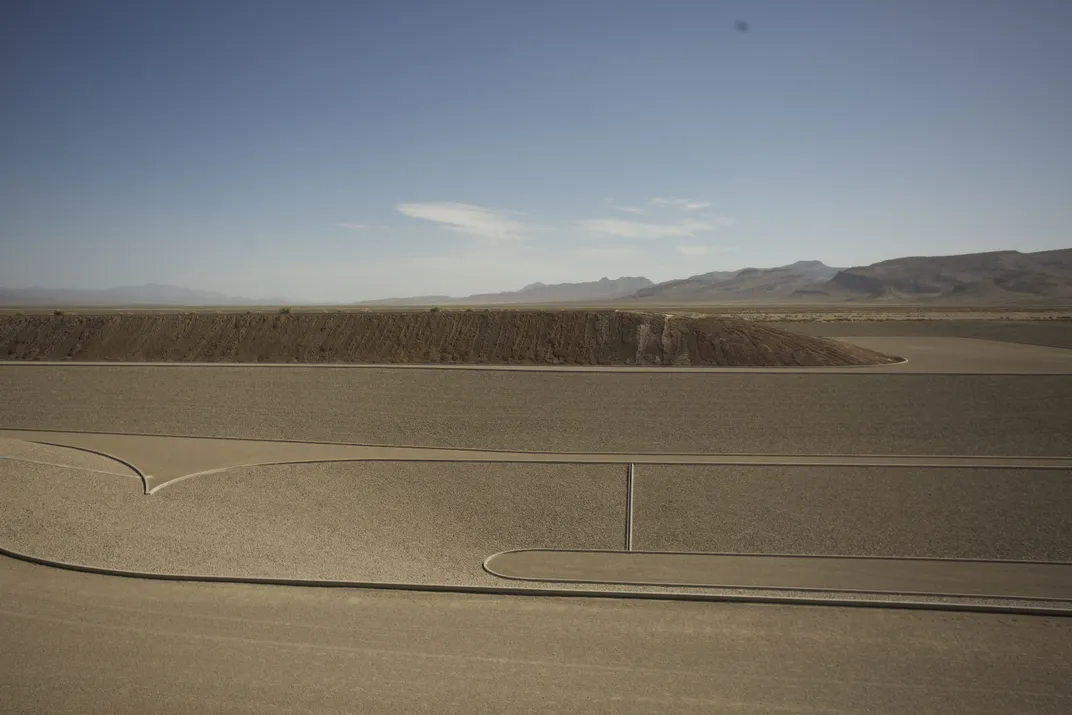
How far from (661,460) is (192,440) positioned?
47.2ft

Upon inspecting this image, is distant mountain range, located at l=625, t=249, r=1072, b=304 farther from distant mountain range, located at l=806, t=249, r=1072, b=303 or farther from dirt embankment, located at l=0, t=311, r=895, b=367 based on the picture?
dirt embankment, located at l=0, t=311, r=895, b=367

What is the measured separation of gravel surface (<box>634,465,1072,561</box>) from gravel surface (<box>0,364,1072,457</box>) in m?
3.40

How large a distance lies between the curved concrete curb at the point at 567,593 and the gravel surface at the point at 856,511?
→ 10.7ft

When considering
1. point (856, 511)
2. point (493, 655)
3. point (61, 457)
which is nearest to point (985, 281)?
point (856, 511)

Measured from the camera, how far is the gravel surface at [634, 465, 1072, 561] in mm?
14078

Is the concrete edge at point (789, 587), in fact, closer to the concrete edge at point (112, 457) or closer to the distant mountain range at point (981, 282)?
the concrete edge at point (112, 457)

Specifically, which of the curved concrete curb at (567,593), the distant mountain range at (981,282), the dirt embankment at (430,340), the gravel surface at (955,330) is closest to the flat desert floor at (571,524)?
the curved concrete curb at (567,593)

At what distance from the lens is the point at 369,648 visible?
936 cm

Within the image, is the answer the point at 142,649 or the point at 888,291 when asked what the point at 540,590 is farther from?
the point at 888,291

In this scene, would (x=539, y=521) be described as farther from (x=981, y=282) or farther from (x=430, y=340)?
(x=981, y=282)

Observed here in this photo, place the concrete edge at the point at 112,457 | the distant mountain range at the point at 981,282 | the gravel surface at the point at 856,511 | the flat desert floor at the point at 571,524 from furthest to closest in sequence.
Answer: the distant mountain range at the point at 981,282 < the concrete edge at the point at 112,457 < the gravel surface at the point at 856,511 < the flat desert floor at the point at 571,524

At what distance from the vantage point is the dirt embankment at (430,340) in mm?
33312

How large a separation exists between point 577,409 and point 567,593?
509 inches

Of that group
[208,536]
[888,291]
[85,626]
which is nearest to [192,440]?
[208,536]
